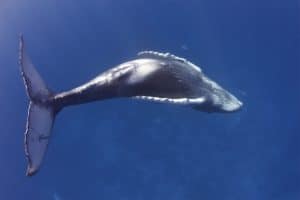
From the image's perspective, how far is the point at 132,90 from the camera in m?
15.1

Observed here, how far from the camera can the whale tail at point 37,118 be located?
16.0 m

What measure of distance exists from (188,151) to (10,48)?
605 inches

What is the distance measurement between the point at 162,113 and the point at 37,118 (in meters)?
17.7

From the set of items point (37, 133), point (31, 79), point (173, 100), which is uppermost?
point (31, 79)

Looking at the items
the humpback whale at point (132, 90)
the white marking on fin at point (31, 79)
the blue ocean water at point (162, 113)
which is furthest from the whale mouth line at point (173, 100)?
the blue ocean water at point (162, 113)

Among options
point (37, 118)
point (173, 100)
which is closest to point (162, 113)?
point (37, 118)

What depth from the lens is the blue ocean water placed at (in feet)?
109

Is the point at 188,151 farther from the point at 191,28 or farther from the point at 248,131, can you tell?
the point at 191,28

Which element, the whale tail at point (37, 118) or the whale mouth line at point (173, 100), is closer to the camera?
the whale mouth line at point (173, 100)

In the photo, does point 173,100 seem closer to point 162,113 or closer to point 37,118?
point 37,118

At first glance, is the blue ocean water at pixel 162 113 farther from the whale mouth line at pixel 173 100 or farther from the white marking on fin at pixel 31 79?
the whale mouth line at pixel 173 100

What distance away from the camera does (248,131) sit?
33.5m

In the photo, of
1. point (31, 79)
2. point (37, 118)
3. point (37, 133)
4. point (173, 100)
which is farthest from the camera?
point (37, 118)

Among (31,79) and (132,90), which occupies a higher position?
(31,79)
